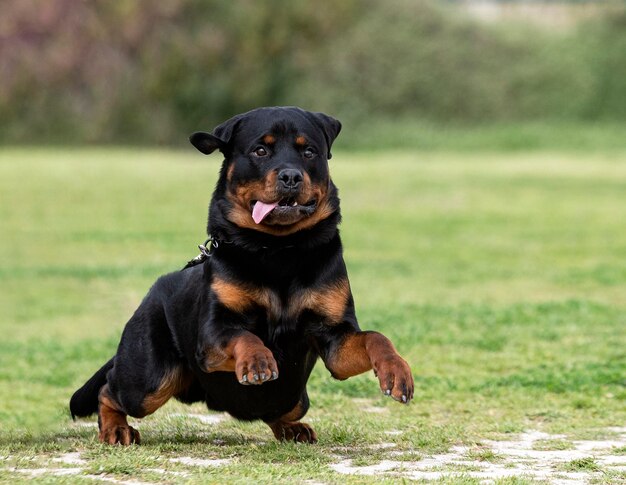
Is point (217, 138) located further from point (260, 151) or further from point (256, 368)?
point (256, 368)

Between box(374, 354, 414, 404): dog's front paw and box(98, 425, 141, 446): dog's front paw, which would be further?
box(98, 425, 141, 446): dog's front paw

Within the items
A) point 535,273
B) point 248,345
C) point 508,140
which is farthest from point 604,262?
point 508,140

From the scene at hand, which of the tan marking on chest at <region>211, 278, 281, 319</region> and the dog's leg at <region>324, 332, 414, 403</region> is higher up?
the tan marking on chest at <region>211, 278, 281, 319</region>

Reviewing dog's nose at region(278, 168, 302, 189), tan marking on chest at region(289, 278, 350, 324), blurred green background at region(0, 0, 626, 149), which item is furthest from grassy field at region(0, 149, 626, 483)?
blurred green background at region(0, 0, 626, 149)

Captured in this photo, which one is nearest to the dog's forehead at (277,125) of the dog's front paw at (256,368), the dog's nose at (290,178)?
the dog's nose at (290,178)

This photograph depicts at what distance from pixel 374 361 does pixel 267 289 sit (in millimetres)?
571

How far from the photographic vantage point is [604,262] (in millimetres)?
14633

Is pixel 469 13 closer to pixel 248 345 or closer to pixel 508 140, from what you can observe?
pixel 508 140

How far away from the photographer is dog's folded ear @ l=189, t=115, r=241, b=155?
518 centimetres

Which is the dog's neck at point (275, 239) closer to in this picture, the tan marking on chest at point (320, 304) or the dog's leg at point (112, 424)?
the tan marking on chest at point (320, 304)

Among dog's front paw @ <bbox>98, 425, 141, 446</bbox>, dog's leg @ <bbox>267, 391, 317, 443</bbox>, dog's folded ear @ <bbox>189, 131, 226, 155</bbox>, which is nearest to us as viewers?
dog's folded ear @ <bbox>189, 131, 226, 155</bbox>

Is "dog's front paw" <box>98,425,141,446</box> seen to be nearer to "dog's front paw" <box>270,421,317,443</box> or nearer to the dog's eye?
"dog's front paw" <box>270,421,317,443</box>

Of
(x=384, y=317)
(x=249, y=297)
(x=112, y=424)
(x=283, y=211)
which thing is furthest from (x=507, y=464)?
(x=384, y=317)

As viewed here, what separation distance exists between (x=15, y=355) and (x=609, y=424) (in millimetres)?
4838
